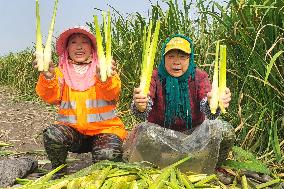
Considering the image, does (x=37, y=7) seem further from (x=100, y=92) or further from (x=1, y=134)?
(x=1, y=134)

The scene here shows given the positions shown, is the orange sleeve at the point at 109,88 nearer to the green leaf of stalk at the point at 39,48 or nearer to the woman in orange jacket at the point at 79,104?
the woman in orange jacket at the point at 79,104

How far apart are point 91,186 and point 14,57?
405 inches

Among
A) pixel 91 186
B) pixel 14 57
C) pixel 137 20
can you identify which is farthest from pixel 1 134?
pixel 14 57

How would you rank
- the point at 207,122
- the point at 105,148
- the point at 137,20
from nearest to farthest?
the point at 207,122 < the point at 105,148 < the point at 137,20

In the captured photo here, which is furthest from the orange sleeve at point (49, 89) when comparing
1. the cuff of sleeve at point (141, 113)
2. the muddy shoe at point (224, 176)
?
the muddy shoe at point (224, 176)

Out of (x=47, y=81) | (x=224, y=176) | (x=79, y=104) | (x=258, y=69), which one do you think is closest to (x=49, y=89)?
(x=47, y=81)

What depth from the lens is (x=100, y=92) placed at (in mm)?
3516

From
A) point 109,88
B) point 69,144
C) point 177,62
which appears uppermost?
point 177,62

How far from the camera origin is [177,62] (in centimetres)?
327

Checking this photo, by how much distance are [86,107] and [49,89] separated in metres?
0.29

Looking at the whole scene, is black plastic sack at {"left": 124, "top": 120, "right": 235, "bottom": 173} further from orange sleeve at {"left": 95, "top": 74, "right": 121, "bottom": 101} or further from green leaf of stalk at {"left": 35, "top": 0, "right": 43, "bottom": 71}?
green leaf of stalk at {"left": 35, "top": 0, "right": 43, "bottom": 71}

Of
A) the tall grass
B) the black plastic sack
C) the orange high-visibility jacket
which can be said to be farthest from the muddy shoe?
the orange high-visibility jacket

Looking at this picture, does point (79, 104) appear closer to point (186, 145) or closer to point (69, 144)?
point (69, 144)

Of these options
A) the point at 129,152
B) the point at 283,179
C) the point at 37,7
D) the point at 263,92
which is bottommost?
the point at 283,179
